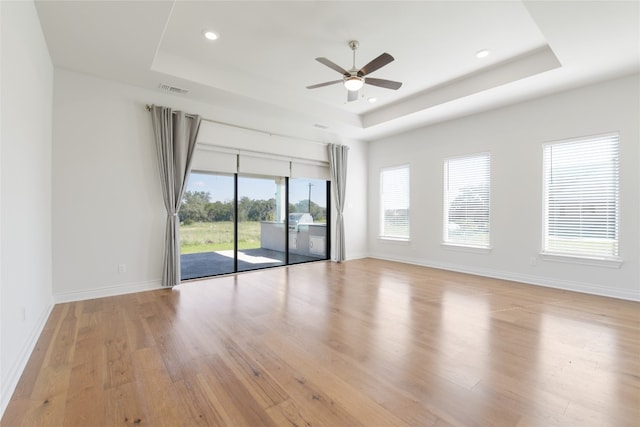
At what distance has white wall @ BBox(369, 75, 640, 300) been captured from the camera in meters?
3.98

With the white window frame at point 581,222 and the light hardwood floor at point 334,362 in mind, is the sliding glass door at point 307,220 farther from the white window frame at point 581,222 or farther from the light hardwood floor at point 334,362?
the white window frame at point 581,222

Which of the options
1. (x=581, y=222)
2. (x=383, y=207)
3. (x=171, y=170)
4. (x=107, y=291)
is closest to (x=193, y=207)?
(x=171, y=170)

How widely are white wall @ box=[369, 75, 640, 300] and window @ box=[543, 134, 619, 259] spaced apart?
12cm

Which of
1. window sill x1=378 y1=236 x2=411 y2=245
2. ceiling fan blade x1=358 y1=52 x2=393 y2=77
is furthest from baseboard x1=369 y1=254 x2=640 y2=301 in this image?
ceiling fan blade x1=358 y1=52 x2=393 y2=77

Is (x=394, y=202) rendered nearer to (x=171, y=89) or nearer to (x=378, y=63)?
(x=378, y=63)

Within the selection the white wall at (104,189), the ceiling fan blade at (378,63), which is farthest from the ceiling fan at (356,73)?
the white wall at (104,189)

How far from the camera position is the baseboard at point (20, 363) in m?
1.82

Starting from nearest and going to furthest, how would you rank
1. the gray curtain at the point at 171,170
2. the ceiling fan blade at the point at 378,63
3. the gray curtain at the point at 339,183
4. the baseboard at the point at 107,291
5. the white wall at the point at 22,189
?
the white wall at the point at 22,189 < the ceiling fan blade at the point at 378,63 < the baseboard at the point at 107,291 < the gray curtain at the point at 171,170 < the gray curtain at the point at 339,183

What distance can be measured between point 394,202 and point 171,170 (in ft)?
16.2

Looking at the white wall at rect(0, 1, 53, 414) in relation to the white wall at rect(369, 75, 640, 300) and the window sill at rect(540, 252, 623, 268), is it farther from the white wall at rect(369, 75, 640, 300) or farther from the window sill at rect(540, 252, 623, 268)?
the window sill at rect(540, 252, 623, 268)

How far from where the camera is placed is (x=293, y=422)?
5.40 ft

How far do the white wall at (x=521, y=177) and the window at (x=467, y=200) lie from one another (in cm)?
14

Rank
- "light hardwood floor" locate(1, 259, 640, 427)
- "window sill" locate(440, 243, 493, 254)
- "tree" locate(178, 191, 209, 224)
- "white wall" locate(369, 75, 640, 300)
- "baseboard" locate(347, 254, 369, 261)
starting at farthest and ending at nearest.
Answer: "baseboard" locate(347, 254, 369, 261) → "window sill" locate(440, 243, 493, 254) → "tree" locate(178, 191, 209, 224) → "white wall" locate(369, 75, 640, 300) → "light hardwood floor" locate(1, 259, 640, 427)

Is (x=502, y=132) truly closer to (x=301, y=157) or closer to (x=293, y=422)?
(x=301, y=157)
